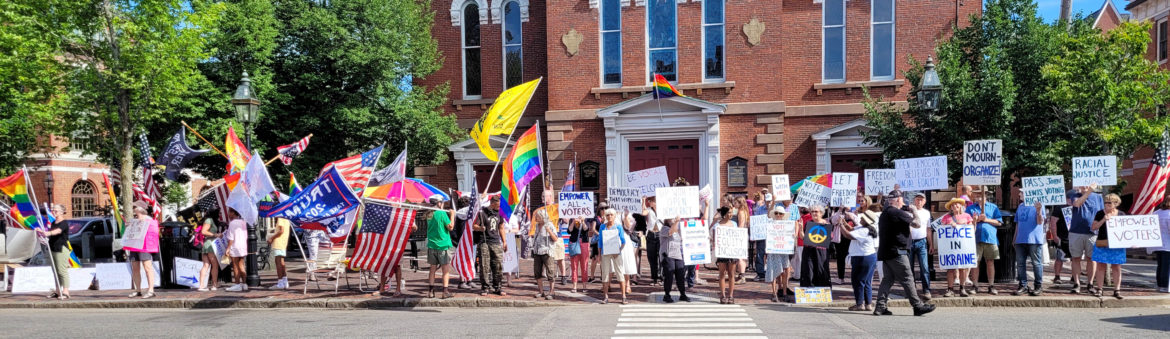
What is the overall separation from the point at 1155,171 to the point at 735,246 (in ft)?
21.7

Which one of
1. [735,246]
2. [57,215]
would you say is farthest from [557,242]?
[57,215]

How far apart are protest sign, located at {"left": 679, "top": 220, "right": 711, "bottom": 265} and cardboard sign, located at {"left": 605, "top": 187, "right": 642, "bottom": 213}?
4.14 ft

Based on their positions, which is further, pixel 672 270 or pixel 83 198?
pixel 83 198

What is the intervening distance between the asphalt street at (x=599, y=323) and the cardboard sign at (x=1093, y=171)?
2048 mm

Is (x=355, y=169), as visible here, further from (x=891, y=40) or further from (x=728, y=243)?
(x=891, y=40)

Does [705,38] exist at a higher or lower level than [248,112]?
higher

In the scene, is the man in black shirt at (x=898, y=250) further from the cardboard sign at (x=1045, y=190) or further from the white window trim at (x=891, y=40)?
the white window trim at (x=891, y=40)

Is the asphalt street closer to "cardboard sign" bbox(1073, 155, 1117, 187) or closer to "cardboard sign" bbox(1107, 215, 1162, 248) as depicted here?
"cardboard sign" bbox(1107, 215, 1162, 248)

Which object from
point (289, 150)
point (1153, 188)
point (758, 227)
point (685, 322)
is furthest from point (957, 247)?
point (289, 150)

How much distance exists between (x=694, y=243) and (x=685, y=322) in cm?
192

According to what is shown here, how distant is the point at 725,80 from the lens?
21969 millimetres

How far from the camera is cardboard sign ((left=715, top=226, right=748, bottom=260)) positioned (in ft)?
35.9

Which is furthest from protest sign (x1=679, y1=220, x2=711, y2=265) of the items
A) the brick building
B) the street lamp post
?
the brick building

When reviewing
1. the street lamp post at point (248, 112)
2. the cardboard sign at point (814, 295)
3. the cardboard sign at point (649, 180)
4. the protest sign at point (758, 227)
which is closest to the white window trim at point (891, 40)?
the protest sign at point (758, 227)
